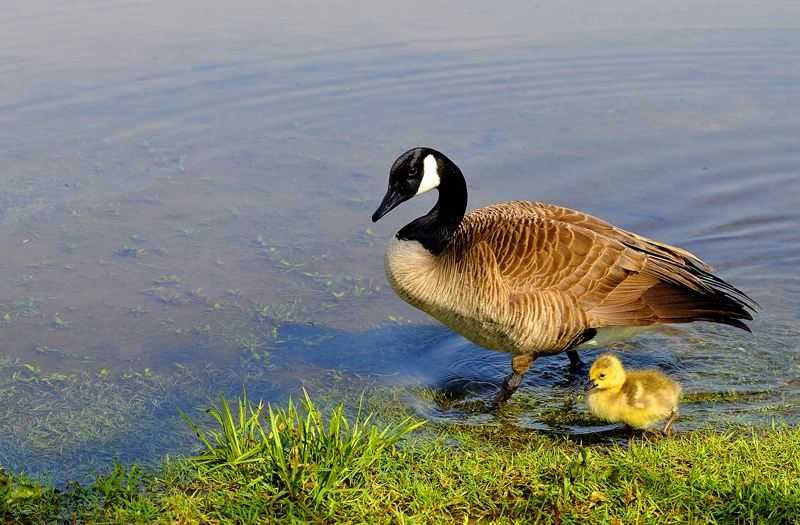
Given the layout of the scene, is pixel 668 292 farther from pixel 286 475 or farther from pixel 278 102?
pixel 278 102

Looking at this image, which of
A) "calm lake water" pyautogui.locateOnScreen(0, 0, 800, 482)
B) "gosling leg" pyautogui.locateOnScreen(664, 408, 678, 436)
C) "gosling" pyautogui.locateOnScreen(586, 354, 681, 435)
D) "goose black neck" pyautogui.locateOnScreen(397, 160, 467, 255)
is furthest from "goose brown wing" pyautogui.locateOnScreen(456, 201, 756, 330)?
"gosling leg" pyautogui.locateOnScreen(664, 408, 678, 436)

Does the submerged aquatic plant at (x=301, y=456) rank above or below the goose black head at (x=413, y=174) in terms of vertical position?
below

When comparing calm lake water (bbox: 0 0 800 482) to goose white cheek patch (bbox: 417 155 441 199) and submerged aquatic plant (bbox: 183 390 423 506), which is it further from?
submerged aquatic plant (bbox: 183 390 423 506)

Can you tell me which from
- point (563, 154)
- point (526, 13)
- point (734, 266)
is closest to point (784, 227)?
point (734, 266)

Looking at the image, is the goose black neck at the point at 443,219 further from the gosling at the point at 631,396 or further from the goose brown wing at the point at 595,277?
the gosling at the point at 631,396

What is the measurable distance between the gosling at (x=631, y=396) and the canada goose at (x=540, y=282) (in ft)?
2.31

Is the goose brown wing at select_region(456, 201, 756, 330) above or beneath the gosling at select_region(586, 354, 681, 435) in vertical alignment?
above

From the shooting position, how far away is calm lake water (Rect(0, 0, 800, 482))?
6.72m

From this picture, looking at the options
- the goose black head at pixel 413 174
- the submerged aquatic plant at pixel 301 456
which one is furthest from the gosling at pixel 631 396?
the goose black head at pixel 413 174

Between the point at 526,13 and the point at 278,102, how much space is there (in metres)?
5.42

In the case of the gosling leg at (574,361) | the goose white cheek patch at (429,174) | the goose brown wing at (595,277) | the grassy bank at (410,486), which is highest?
the goose white cheek patch at (429,174)

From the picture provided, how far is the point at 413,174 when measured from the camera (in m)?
6.89

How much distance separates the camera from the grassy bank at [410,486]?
400cm

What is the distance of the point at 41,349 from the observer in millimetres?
7324
